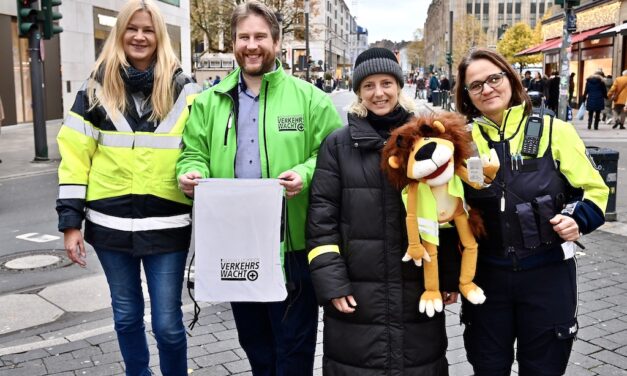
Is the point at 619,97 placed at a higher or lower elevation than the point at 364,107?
higher

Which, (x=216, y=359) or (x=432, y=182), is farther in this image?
(x=216, y=359)

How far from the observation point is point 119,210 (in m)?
3.32

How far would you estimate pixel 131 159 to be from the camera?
3293mm

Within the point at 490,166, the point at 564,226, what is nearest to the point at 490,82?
the point at 490,166

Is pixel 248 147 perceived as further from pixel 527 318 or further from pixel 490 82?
pixel 527 318

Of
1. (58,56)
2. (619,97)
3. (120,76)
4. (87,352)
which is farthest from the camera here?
(58,56)

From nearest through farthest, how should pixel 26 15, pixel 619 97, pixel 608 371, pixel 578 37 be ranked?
pixel 608 371 < pixel 26 15 < pixel 619 97 < pixel 578 37

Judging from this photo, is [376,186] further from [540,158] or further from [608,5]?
[608,5]

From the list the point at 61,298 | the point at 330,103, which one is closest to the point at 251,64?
the point at 330,103

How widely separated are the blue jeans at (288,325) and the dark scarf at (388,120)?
0.83 metres

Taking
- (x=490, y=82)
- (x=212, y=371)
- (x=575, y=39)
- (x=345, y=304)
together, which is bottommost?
(x=212, y=371)

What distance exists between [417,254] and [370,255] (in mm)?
239

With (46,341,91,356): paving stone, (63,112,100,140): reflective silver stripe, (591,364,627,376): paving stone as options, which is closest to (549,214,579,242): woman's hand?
(591,364,627,376): paving stone

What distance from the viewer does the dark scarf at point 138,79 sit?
3.31 m
